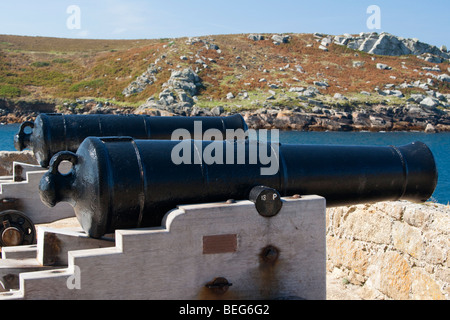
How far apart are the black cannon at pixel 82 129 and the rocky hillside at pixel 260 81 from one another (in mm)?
33904

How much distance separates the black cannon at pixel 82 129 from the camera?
5.50m

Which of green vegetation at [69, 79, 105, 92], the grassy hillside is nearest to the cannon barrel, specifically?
the grassy hillside

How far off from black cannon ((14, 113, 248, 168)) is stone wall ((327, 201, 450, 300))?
213 cm

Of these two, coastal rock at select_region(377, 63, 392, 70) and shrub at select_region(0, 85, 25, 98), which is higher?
coastal rock at select_region(377, 63, 392, 70)

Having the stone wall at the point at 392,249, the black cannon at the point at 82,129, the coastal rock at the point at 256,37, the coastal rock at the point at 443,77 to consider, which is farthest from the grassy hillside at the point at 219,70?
the stone wall at the point at 392,249

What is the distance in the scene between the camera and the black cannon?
5504 mm

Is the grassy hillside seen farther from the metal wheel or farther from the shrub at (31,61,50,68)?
the metal wheel

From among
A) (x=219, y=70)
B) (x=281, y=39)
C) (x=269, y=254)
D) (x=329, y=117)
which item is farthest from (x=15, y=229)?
(x=281, y=39)

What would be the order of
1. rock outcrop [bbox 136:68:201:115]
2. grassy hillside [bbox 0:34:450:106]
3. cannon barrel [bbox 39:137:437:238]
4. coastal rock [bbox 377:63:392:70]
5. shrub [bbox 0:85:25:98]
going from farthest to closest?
coastal rock [bbox 377:63:392:70] → shrub [bbox 0:85:25:98] → grassy hillside [bbox 0:34:450:106] → rock outcrop [bbox 136:68:201:115] → cannon barrel [bbox 39:137:437:238]

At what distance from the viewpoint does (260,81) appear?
52250mm

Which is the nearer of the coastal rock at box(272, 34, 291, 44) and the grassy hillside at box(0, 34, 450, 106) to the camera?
the grassy hillside at box(0, 34, 450, 106)

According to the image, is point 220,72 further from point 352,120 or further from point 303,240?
point 303,240

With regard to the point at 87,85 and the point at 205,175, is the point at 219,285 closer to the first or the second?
the point at 205,175
